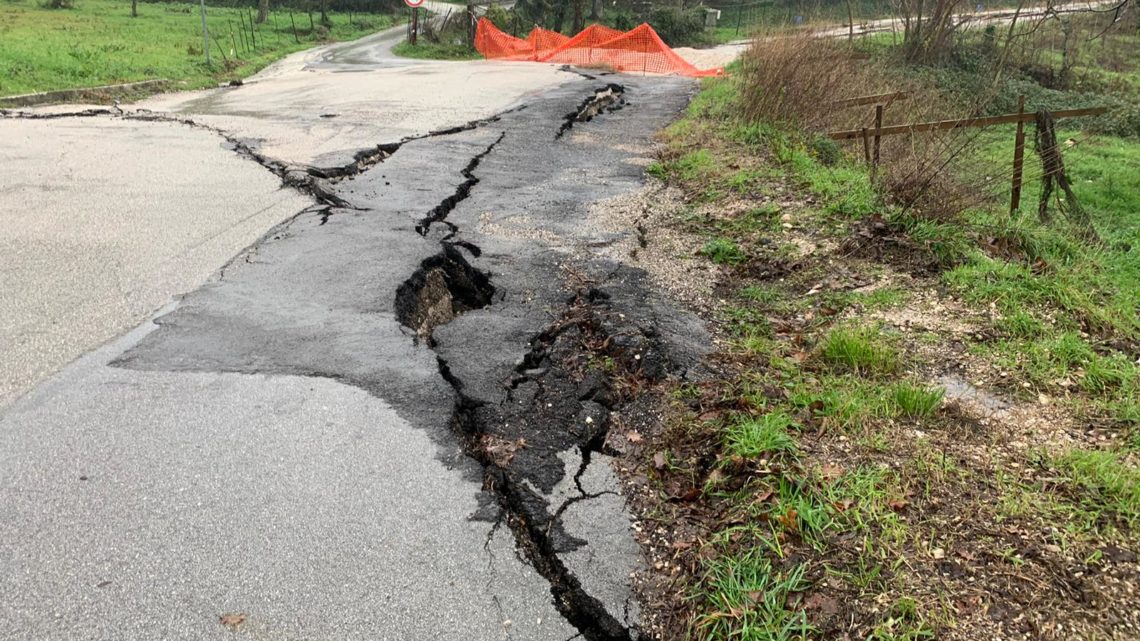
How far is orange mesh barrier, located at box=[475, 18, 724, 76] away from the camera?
2081 centimetres

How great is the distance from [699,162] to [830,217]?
268 centimetres

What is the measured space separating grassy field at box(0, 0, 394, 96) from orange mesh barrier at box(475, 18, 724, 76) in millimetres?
8034

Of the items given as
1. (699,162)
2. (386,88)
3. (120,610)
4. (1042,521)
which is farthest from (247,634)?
(386,88)

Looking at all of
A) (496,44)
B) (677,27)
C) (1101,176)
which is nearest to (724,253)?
(1101,176)

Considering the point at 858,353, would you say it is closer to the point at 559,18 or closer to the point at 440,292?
the point at 440,292

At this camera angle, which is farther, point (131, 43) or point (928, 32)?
point (131, 43)

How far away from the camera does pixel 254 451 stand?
127 inches

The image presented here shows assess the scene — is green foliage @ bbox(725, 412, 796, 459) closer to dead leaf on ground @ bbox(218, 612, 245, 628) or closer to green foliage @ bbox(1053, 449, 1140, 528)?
green foliage @ bbox(1053, 449, 1140, 528)

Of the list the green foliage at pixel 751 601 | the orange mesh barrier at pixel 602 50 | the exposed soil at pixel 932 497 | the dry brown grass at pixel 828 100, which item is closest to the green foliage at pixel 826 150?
the dry brown grass at pixel 828 100

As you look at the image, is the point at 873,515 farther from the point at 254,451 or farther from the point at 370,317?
the point at 370,317

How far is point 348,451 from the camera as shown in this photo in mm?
3248

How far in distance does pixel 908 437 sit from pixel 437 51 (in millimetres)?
26982

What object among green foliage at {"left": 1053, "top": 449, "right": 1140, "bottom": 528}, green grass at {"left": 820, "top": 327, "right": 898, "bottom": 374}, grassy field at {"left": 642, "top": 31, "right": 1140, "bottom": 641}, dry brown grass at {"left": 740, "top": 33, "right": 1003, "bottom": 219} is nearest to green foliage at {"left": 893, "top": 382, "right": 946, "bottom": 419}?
grassy field at {"left": 642, "top": 31, "right": 1140, "bottom": 641}

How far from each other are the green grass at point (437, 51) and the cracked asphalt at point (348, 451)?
2233cm
